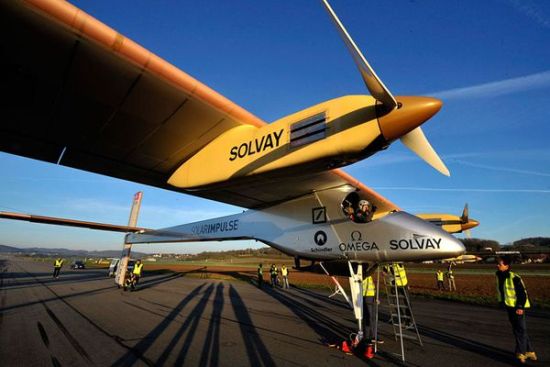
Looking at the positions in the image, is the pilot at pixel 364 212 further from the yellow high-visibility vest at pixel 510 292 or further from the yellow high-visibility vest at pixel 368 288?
the yellow high-visibility vest at pixel 510 292

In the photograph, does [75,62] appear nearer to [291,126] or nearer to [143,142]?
[143,142]

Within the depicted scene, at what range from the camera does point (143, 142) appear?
16.3 ft

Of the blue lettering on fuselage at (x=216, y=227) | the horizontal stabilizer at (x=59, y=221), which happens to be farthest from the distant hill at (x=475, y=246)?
the horizontal stabilizer at (x=59, y=221)

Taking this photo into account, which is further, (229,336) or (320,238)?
(229,336)

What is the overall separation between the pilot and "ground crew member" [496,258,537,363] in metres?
2.69

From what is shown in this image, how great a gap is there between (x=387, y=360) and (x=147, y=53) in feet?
22.1

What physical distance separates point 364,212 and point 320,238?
1217 mm

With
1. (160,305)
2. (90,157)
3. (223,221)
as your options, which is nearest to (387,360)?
(223,221)

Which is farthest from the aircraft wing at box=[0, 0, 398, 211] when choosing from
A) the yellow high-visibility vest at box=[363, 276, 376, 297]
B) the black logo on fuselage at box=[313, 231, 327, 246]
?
the yellow high-visibility vest at box=[363, 276, 376, 297]

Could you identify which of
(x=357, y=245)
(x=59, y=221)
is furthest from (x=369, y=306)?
(x=59, y=221)

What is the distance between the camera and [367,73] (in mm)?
2789

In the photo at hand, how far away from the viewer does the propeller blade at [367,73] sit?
2658 millimetres

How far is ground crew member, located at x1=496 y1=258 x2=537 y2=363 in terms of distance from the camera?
17.9 ft

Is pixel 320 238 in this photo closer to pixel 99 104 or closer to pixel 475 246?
pixel 99 104
